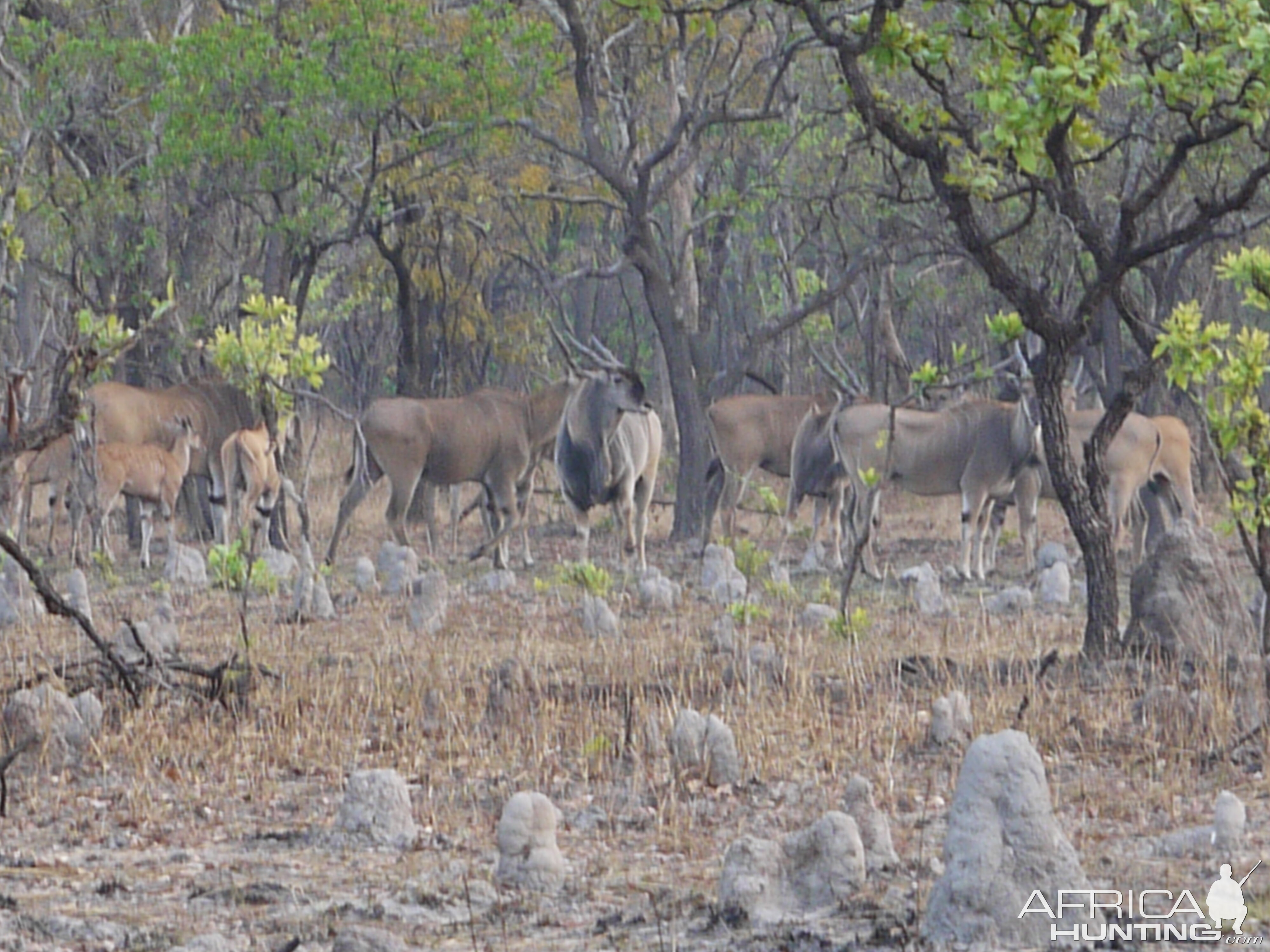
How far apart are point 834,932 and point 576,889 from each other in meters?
0.88

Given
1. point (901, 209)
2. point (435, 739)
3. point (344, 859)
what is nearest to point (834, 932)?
point (344, 859)

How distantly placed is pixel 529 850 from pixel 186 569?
940 cm

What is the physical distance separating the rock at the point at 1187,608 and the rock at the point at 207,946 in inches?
200

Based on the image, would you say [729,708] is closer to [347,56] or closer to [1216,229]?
[347,56]

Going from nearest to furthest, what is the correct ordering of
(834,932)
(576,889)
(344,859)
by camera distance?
(834,932), (576,889), (344,859)

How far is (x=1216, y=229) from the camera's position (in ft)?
56.4

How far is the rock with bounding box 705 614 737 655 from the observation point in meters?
10.2

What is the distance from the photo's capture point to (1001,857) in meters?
4.79

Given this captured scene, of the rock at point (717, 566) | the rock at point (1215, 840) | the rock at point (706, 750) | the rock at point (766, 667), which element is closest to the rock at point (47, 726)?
the rock at point (706, 750)

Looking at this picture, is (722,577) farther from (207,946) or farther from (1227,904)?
(207,946)

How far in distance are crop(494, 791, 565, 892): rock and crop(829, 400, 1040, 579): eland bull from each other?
386 inches

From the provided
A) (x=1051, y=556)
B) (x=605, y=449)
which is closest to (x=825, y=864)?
(x=1051, y=556)

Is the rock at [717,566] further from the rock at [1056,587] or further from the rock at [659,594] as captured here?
the rock at [1056,587]

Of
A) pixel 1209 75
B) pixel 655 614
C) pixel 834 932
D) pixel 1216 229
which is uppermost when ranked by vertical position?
pixel 1216 229
